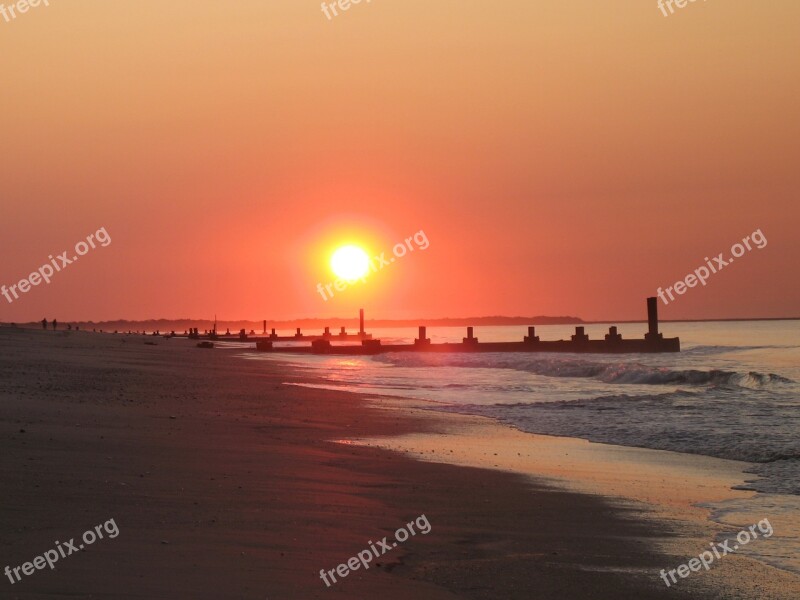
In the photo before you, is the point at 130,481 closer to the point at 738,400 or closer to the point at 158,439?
the point at 158,439

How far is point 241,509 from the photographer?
26.4ft

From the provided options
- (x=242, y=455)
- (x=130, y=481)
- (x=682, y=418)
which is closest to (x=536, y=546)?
(x=130, y=481)

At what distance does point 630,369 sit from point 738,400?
14247mm
